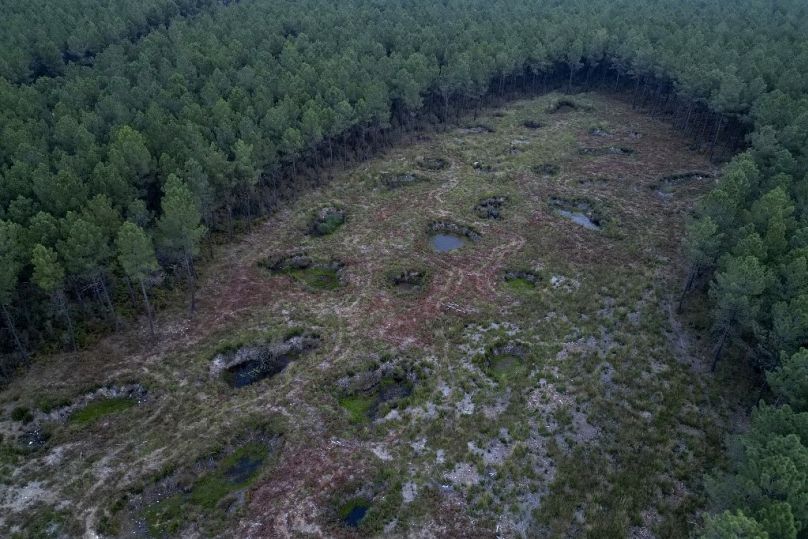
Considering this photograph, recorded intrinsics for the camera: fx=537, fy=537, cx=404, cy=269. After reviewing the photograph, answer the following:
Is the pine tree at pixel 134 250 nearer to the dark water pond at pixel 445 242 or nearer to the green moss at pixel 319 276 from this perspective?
the green moss at pixel 319 276

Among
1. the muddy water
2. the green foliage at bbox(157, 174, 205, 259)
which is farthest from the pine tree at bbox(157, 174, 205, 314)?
the muddy water

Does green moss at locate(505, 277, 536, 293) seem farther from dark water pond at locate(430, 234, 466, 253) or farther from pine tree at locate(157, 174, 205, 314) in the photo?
pine tree at locate(157, 174, 205, 314)

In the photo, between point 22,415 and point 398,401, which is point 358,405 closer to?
point 398,401

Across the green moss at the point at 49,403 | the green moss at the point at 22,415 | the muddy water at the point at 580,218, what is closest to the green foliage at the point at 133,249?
the green moss at the point at 49,403

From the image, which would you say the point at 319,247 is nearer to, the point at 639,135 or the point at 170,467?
the point at 170,467

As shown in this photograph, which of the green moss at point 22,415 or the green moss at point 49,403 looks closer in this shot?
the green moss at point 22,415

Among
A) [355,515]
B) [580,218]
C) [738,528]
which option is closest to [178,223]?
[355,515]
